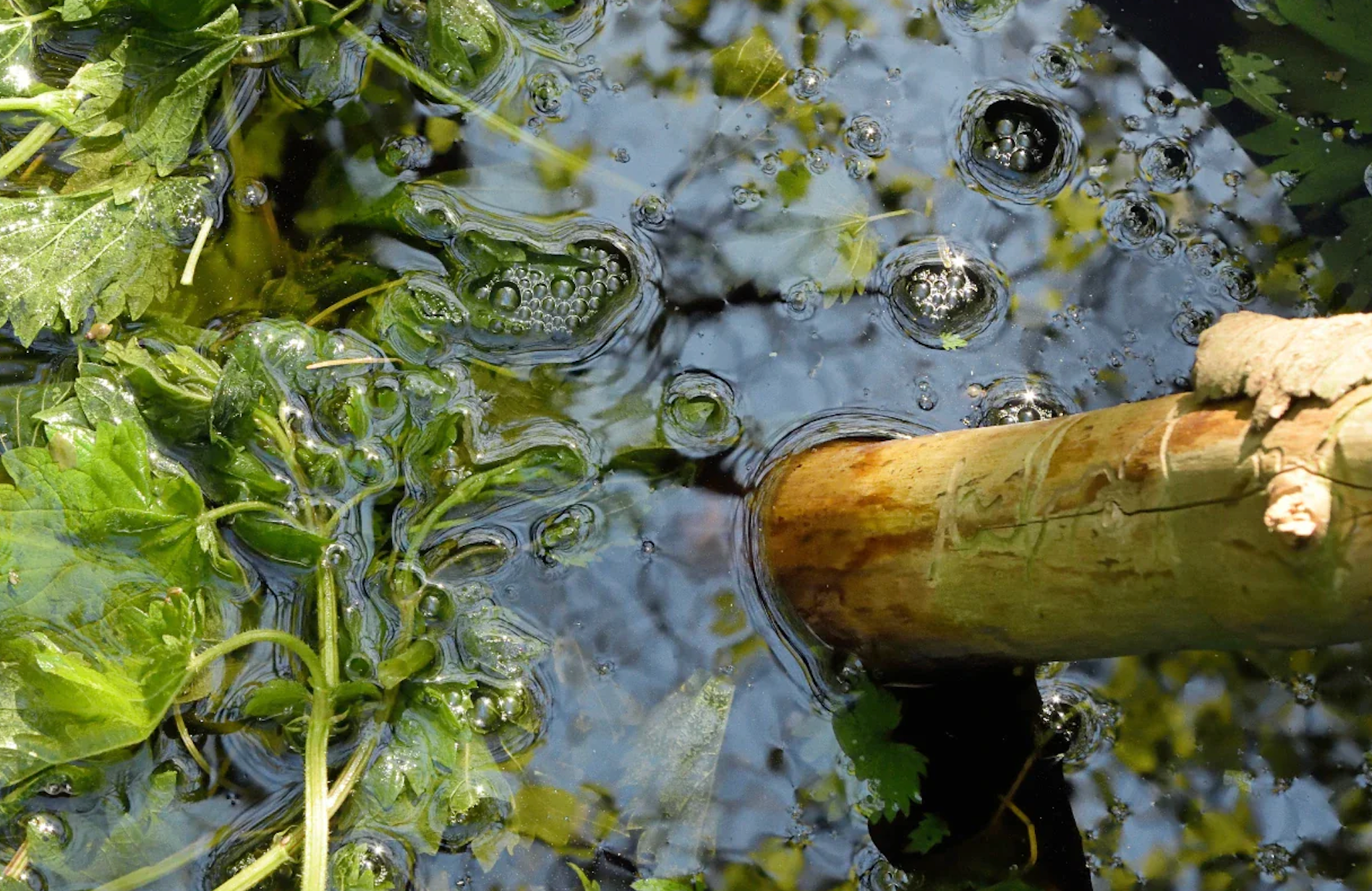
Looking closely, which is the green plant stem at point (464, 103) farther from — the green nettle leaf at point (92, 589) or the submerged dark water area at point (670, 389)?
the green nettle leaf at point (92, 589)

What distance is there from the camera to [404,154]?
234 cm

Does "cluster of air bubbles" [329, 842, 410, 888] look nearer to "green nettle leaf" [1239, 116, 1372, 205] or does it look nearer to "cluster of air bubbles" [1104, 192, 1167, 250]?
"cluster of air bubbles" [1104, 192, 1167, 250]

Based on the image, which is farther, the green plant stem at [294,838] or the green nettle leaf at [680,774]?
the green nettle leaf at [680,774]

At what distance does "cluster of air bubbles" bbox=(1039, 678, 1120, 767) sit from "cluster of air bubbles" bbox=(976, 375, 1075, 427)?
514 mm

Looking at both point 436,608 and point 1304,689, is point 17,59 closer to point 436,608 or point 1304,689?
point 436,608

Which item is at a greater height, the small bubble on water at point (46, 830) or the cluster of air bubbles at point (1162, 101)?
the cluster of air bubbles at point (1162, 101)

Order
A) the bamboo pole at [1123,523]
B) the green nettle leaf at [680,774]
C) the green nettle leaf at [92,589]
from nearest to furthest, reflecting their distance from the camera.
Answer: the bamboo pole at [1123,523] < the green nettle leaf at [92,589] < the green nettle leaf at [680,774]

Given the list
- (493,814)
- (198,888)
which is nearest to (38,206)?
(198,888)

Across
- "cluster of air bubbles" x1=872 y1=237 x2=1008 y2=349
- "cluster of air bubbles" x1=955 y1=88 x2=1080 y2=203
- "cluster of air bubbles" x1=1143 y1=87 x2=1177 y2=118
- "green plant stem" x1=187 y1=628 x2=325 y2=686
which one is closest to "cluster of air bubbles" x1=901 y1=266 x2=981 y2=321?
"cluster of air bubbles" x1=872 y1=237 x2=1008 y2=349

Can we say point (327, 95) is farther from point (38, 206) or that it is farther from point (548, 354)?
point (548, 354)

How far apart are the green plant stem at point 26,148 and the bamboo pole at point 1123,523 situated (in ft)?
5.57

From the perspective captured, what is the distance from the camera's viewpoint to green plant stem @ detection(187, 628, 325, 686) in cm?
176

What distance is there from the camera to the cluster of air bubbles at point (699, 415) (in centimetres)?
218

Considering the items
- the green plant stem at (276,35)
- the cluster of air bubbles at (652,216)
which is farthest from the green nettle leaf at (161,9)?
the cluster of air bubbles at (652,216)
